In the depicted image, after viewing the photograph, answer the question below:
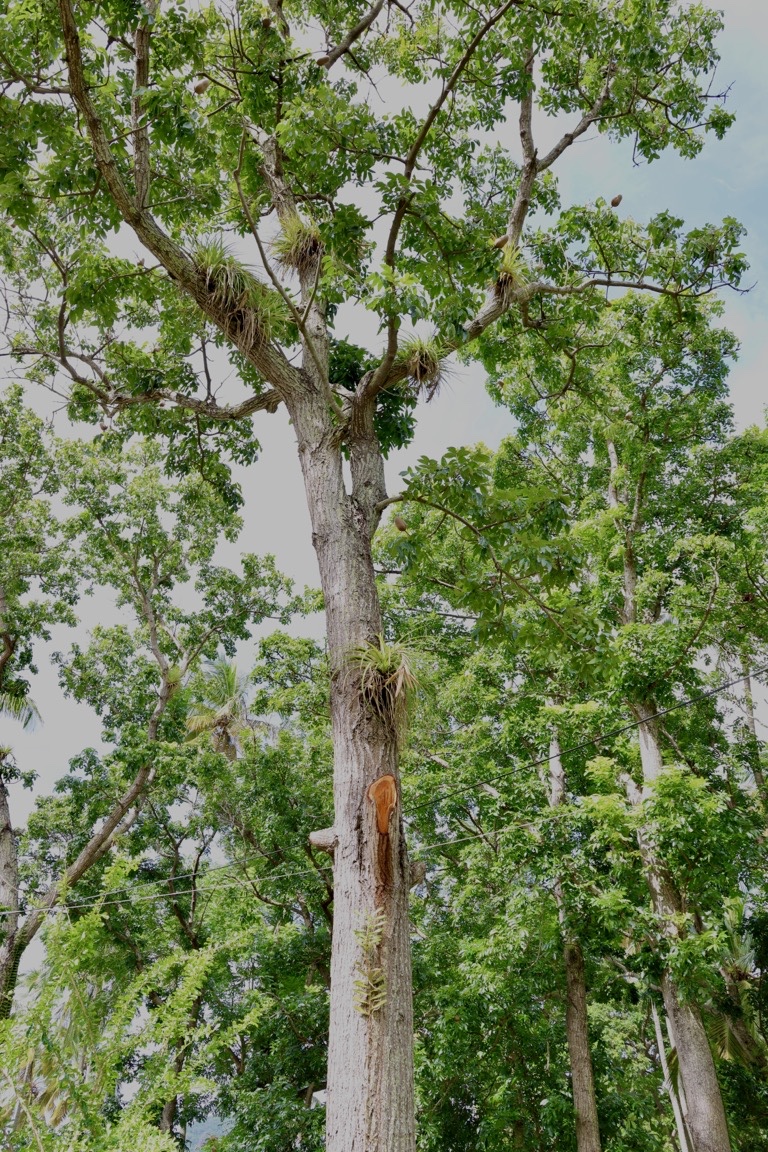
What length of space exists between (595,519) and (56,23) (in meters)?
8.53

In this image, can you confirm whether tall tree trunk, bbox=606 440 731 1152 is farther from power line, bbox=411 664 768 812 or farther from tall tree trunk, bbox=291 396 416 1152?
tall tree trunk, bbox=291 396 416 1152

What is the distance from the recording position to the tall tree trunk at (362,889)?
8.74ft

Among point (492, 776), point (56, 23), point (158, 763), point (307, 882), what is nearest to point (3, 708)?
point (158, 763)

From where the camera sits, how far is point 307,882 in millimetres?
10211

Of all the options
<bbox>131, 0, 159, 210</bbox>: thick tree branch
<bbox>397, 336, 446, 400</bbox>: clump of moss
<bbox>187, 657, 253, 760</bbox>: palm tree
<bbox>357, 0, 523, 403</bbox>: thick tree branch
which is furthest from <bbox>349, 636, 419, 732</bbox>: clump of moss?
<bbox>187, 657, 253, 760</bbox>: palm tree

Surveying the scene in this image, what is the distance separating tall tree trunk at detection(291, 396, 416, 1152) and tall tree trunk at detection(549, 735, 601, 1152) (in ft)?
17.3

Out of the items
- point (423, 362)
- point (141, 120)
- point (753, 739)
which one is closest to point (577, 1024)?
point (753, 739)

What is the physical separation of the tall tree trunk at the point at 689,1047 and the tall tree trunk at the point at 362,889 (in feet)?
15.5

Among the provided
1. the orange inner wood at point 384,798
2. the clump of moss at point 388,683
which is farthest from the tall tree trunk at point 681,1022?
the orange inner wood at point 384,798

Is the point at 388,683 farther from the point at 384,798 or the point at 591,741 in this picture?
the point at 591,741

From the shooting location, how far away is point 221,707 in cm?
1661

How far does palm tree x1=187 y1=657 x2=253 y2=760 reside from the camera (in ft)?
53.0

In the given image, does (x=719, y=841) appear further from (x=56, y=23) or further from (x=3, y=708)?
(x=3, y=708)

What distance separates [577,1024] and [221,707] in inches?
377
